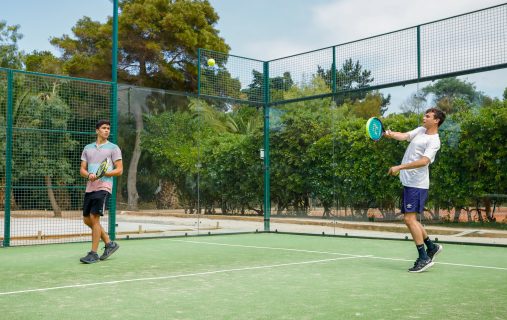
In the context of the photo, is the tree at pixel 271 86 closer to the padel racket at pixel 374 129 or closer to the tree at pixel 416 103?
the tree at pixel 416 103

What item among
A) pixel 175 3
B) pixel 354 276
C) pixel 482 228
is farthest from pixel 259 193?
pixel 175 3

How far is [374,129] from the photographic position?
6.47m

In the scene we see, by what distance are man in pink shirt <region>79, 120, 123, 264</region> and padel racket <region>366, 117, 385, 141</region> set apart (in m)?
2.74

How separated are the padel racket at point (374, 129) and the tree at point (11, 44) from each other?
24810mm

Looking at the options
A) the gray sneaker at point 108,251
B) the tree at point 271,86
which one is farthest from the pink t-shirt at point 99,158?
the tree at point 271,86

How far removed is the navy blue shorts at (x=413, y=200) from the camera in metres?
5.71

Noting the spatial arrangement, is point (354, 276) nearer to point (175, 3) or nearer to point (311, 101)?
point (311, 101)

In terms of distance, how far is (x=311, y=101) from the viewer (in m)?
10.8

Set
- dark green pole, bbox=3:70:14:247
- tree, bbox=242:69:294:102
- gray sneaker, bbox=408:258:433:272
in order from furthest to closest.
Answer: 1. tree, bbox=242:69:294:102
2. dark green pole, bbox=3:70:14:247
3. gray sneaker, bbox=408:258:433:272

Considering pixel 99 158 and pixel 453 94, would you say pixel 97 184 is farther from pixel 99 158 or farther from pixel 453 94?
pixel 453 94

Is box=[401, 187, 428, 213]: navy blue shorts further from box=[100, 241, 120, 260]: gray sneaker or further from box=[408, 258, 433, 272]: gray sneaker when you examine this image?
box=[100, 241, 120, 260]: gray sneaker

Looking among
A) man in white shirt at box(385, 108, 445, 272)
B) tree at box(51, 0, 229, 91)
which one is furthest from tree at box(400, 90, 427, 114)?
tree at box(51, 0, 229, 91)

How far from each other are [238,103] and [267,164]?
4.37ft

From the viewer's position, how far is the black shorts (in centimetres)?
639
